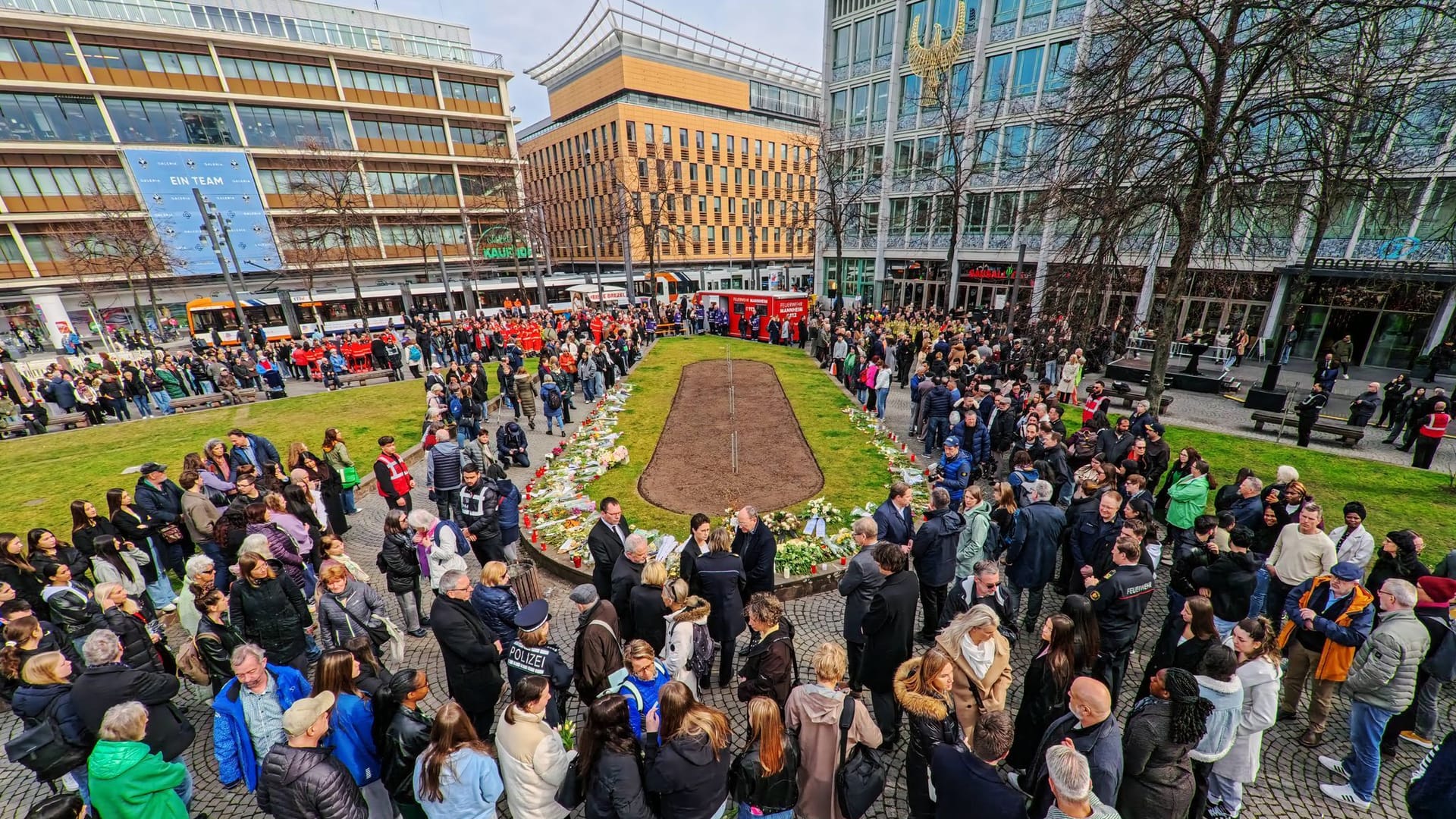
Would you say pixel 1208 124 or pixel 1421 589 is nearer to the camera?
pixel 1421 589

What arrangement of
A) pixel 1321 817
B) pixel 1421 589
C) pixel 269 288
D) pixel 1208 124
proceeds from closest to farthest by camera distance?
pixel 1321 817
pixel 1421 589
pixel 1208 124
pixel 269 288

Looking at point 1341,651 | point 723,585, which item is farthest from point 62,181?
point 1341,651

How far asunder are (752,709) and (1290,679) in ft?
19.3

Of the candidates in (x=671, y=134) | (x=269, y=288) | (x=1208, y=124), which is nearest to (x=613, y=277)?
(x=671, y=134)

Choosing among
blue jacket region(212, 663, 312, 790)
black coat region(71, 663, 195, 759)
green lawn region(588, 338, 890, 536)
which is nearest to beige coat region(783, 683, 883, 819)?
blue jacket region(212, 663, 312, 790)

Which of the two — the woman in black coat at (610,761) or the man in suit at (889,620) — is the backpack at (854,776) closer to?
the man in suit at (889,620)

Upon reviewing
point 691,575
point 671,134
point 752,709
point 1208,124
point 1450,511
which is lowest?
point 1450,511

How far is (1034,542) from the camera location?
20.8 ft

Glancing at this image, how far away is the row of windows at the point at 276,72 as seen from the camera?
41.2m

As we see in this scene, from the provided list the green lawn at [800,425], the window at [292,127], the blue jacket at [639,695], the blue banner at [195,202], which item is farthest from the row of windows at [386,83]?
A: the blue jacket at [639,695]

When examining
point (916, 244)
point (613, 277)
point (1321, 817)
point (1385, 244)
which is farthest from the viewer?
point (613, 277)

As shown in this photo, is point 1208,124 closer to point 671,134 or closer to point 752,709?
point 752,709

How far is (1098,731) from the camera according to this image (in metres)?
3.47

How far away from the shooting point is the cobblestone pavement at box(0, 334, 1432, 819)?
4.57 m
